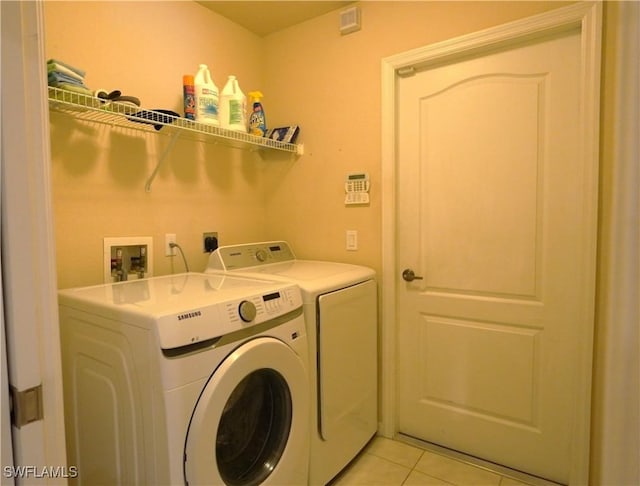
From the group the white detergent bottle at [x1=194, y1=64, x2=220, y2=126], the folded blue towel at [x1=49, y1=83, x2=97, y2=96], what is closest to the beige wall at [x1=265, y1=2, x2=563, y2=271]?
the white detergent bottle at [x1=194, y1=64, x2=220, y2=126]

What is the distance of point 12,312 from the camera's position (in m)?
0.57

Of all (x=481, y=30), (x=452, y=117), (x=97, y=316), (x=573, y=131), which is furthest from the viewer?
(x=452, y=117)

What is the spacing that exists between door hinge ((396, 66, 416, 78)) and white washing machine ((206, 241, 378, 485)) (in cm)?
111

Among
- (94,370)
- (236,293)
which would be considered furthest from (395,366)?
(94,370)

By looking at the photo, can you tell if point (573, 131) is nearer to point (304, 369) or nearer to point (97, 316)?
point (304, 369)

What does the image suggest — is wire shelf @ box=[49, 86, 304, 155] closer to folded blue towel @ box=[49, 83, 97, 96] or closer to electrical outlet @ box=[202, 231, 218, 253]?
folded blue towel @ box=[49, 83, 97, 96]

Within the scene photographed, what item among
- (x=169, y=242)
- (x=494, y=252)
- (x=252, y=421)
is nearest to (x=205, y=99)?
(x=169, y=242)

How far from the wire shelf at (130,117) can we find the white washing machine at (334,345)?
624 mm

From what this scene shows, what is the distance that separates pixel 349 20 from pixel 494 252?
5.08ft

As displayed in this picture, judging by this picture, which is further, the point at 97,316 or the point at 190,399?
the point at 97,316

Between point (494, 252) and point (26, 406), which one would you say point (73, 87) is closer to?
point (26, 406)

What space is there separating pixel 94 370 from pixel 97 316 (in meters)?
0.19

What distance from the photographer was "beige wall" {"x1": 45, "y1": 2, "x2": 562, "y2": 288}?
1632 millimetres

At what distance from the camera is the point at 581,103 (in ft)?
5.17
